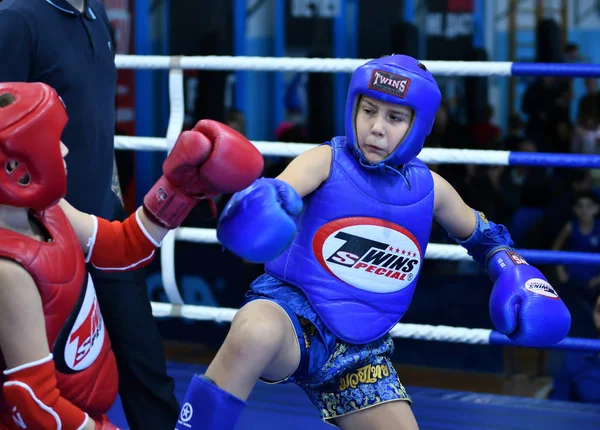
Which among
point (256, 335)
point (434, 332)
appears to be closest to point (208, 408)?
point (256, 335)

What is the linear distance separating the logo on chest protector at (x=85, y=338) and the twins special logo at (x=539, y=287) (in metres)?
0.87

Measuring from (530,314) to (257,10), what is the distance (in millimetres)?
5238

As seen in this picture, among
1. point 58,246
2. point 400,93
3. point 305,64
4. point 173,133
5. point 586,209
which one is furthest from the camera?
point 586,209

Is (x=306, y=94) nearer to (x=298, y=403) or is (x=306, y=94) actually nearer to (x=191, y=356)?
(x=191, y=356)

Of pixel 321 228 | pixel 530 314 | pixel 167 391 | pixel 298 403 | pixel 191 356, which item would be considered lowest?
pixel 191 356

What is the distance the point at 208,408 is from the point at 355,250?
18.1 inches

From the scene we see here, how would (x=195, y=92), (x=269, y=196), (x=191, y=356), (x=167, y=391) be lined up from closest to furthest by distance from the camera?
(x=269, y=196), (x=167, y=391), (x=191, y=356), (x=195, y=92)

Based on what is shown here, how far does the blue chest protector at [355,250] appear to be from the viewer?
1960 millimetres

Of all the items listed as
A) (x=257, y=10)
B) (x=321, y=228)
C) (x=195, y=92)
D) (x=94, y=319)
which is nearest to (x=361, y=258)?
(x=321, y=228)

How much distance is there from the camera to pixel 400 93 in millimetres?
1931

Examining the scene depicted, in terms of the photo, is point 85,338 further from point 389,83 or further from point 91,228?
point 389,83

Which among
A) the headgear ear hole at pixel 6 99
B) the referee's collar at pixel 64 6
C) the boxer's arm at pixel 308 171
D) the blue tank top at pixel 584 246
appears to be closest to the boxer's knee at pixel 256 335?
the boxer's arm at pixel 308 171

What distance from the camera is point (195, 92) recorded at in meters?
6.48

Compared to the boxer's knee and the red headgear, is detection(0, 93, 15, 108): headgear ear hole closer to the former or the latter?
the red headgear
